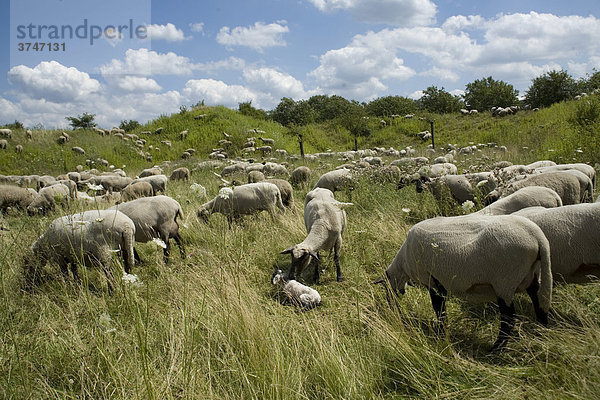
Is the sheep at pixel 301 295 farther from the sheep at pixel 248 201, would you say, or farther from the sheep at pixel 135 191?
the sheep at pixel 135 191

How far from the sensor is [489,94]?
3734cm

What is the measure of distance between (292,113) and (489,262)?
38.2 meters

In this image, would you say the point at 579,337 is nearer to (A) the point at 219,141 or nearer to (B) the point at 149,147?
(A) the point at 219,141

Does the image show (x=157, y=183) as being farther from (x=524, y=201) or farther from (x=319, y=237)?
(x=524, y=201)

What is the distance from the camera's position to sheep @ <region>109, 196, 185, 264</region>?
638 centimetres

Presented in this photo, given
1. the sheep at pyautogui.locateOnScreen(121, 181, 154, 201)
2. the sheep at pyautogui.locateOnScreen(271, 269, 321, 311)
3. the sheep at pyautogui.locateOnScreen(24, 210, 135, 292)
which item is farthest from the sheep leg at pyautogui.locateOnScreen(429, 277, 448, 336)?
the sheep at pyautogui.locateOnScreen(121, 181, 154, 201)

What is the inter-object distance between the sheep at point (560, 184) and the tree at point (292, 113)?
3368 cm

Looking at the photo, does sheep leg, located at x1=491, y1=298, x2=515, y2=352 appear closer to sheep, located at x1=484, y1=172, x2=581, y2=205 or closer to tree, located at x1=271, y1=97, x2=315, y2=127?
sheep, located at x1=484, y1=172, x2=581, y2=205

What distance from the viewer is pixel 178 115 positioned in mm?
32719

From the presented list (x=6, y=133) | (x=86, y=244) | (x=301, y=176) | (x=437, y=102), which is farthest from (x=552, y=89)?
(x=6, y=133)

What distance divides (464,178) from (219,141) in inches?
905

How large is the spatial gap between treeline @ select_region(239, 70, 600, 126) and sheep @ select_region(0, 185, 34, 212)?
24488 mm

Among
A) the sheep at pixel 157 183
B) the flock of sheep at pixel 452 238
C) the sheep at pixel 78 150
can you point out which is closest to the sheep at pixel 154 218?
the flock of sheep at pixel 452 238

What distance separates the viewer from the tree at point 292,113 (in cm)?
3934
